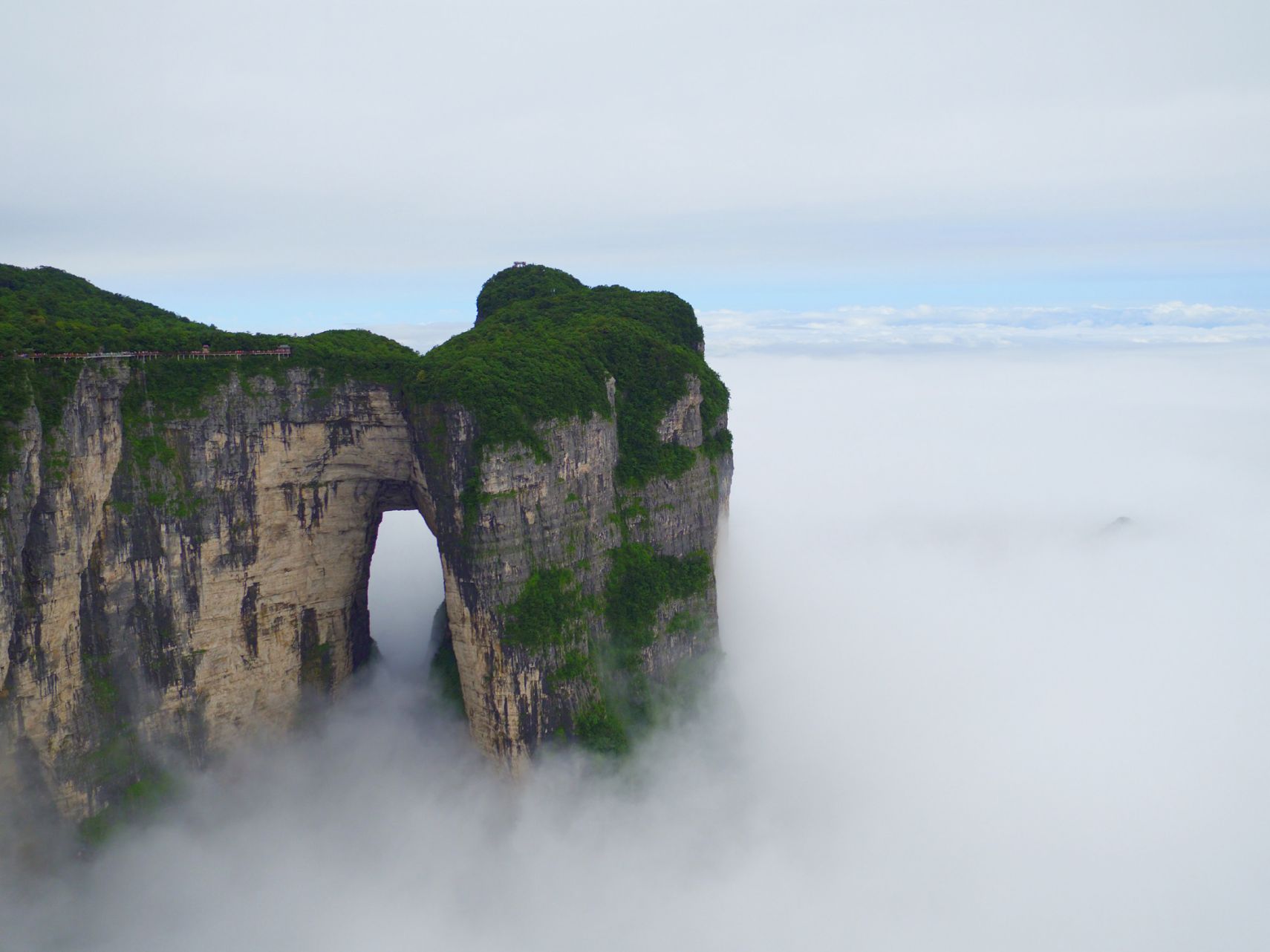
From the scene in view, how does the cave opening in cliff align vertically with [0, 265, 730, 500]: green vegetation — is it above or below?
below

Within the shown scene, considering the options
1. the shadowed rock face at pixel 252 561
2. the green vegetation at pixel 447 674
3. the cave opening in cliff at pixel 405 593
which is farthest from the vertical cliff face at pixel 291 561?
the cave opening in cliff at pixel 405 593

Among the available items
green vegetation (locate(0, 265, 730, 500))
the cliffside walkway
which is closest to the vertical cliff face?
green vegetation (locate(0, 265, 730, 500))

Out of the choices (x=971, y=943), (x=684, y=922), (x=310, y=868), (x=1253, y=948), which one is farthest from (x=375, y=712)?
(x=1253, y=948)

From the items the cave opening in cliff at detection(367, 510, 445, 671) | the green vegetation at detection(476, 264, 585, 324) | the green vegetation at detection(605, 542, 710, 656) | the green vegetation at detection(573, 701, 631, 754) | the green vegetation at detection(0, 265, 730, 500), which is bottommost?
the green vegetation at detection(573, 701, 631, 754)

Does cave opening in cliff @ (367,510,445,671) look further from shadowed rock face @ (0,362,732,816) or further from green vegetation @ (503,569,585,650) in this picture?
green vegetation @ (503,569,585,650)

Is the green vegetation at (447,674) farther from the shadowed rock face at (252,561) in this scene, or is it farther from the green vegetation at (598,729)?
the green vegetation at (598,729)

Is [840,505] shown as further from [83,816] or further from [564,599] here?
[83,816]
